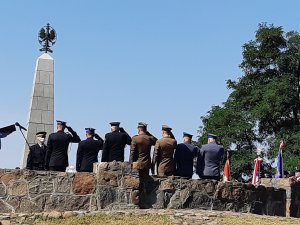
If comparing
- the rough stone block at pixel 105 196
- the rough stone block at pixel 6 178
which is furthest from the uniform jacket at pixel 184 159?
the rough stone block at pixel 6 178

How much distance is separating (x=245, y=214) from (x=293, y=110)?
70.1 feet

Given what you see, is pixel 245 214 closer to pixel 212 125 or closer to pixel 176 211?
pixel 176 211

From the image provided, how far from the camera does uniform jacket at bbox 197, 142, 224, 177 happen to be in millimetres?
13516

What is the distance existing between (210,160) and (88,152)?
7.86 feet

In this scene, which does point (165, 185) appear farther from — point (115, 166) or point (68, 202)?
point (68, 202)

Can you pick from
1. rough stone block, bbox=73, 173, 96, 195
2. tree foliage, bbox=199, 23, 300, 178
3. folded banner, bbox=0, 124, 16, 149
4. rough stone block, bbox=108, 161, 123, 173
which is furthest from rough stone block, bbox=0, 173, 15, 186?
tree foliage, bbox=199, 23, 300, 178

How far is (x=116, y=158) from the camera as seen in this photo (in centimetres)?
1330

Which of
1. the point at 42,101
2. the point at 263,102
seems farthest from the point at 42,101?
the point at 263,102

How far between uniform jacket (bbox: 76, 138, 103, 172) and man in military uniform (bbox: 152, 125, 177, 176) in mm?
1221

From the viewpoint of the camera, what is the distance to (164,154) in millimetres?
13109

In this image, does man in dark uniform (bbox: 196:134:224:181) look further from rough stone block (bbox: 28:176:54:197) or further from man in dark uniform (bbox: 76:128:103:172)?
rough stone block (bbox: 28:176:54:197)

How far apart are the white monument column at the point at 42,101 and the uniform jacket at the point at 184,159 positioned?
20.4ft

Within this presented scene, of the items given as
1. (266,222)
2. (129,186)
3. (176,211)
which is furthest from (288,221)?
(129,186)

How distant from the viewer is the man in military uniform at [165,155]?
13062 mm
